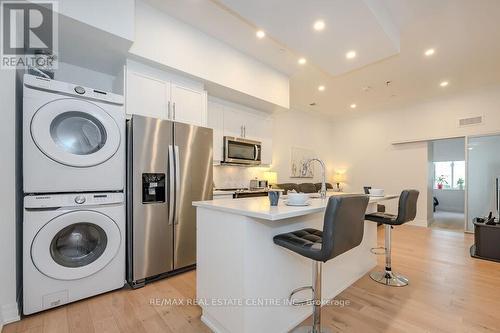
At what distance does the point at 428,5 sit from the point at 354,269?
2.93m

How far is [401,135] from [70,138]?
664cm

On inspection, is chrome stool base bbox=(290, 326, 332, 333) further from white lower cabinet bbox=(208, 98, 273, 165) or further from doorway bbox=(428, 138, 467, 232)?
doorway bbox=(428, 138, 467, 232)

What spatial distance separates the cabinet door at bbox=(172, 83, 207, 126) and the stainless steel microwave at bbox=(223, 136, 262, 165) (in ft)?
2.58

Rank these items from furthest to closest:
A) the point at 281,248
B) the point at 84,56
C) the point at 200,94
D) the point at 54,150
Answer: the point at 200,94, the point at 84,56, the point at 54,150, the point at 281,248

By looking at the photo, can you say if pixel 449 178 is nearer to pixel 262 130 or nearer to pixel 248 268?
pixel 262 130

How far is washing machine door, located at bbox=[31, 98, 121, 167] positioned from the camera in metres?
1.91

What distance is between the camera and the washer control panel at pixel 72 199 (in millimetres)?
1852

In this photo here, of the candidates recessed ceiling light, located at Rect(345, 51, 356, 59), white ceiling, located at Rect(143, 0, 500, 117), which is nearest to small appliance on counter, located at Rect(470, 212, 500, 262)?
white ceiling, located at Rect(143, 0, 500, 117)

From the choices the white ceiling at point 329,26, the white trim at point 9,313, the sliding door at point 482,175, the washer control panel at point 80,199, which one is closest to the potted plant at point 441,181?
the sliding door at point 482,175

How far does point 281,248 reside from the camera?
65.8 inches

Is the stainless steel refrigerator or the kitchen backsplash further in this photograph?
the kitchen backsplash

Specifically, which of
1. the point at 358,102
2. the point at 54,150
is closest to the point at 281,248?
the point at 54,150

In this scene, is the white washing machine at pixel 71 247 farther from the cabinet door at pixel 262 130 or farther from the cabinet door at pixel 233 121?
the cabinet door at pixel 262 130

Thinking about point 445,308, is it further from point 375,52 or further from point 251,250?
point 375,52
